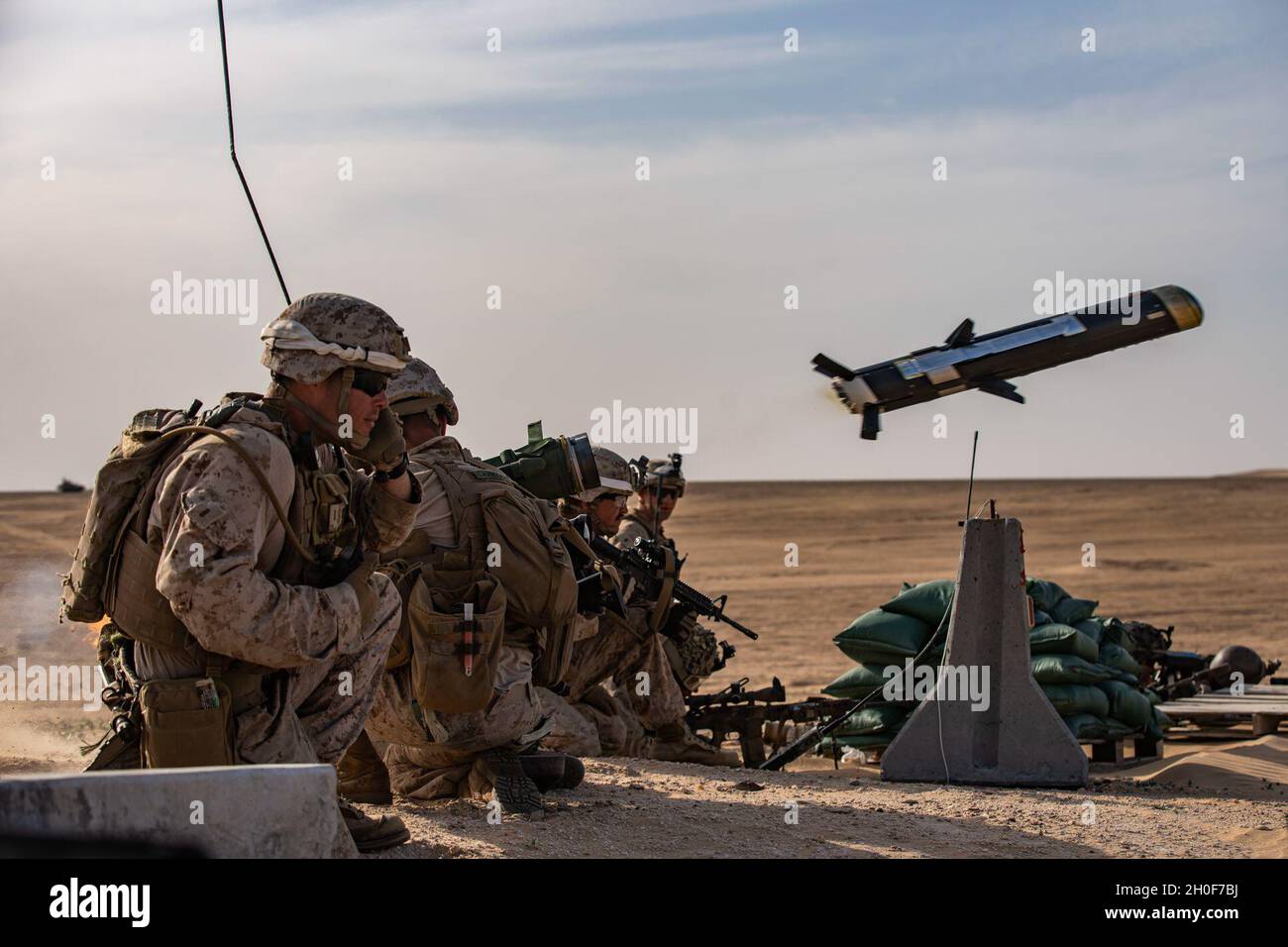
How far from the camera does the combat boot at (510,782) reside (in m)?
5.82

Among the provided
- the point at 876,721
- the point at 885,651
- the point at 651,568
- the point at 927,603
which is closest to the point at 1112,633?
the point at 927,603

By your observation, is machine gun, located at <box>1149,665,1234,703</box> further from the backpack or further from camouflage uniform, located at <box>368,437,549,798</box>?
the backpack

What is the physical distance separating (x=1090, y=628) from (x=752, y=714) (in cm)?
228

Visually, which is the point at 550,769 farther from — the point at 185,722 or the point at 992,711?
the point at 992,711

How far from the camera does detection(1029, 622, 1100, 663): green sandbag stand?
383 inches

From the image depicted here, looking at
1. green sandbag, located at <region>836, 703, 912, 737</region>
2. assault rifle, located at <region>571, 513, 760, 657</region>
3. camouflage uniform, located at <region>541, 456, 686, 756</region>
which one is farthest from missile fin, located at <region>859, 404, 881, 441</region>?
green sandbag, located at <region>836, 703, 912, 737</region>

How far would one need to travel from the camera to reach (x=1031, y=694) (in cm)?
797

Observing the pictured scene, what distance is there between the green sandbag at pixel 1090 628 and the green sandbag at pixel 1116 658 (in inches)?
3.7

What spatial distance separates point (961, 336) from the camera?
8.43 metres

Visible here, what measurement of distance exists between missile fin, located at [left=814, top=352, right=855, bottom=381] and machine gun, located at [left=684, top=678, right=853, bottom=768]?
8.07ft

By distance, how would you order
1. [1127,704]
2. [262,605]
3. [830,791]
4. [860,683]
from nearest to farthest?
[262,605], [830,791], [1127,704], [860,683]

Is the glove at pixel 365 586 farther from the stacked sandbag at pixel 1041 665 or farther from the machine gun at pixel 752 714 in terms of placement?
the machine gun at pixel 752 714

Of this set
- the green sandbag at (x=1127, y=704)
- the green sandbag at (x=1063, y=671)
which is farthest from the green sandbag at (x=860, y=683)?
the green sandbag at (x=1127, y=704)
